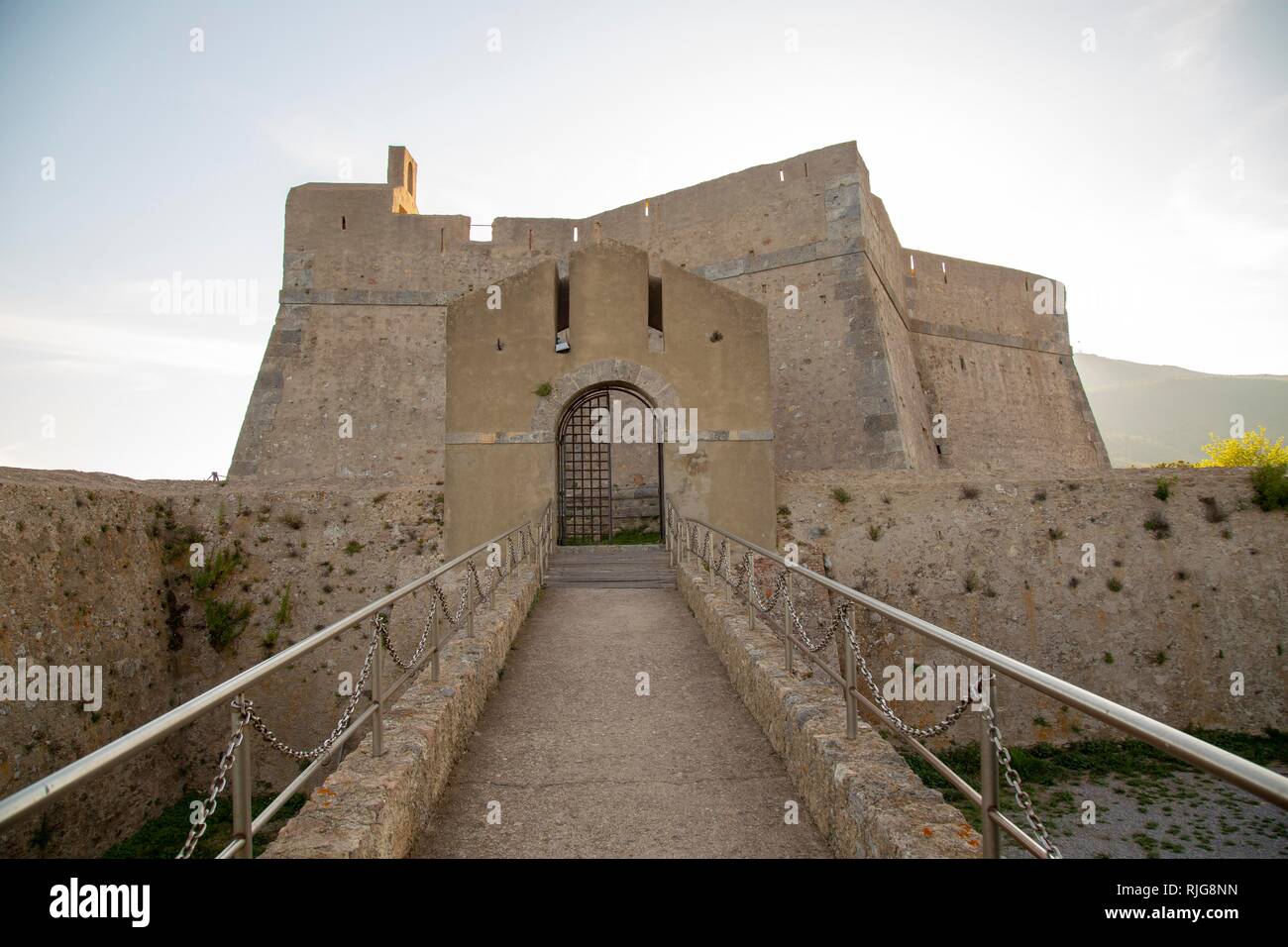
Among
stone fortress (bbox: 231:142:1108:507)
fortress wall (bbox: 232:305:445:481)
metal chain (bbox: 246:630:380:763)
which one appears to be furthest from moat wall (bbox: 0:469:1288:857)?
Answer: metal chain (bbox: 246:630:380:763)

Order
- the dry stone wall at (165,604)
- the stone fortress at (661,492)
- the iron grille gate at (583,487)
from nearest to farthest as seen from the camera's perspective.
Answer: the dry stone wall at (165,604) → the stone fortress at (661,492) → the iron grille gate at (583,487)

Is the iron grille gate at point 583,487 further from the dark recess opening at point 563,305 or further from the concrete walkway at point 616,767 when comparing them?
the concrete walkway at point 616,767

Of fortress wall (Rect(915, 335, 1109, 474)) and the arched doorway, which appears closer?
the arched doorway

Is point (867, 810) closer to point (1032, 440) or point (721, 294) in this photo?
point (721, 294)

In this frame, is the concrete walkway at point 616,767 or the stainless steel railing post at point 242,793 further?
the concrete walkway at point 616,767

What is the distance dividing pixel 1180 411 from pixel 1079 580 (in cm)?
17026

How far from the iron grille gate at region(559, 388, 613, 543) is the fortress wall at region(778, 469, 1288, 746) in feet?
12.7

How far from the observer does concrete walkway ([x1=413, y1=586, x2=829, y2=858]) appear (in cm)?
405

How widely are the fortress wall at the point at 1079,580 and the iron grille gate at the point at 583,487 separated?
12.7 ft

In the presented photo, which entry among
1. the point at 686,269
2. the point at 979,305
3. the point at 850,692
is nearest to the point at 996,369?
the point at 979,305

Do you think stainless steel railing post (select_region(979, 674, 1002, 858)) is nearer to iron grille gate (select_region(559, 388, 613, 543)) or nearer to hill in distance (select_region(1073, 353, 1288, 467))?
iron grille gate (select_region(559, 388, 613, 543))

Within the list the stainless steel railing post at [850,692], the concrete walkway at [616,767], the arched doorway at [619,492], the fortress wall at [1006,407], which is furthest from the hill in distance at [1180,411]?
the stainless steel railing post at [850,692]

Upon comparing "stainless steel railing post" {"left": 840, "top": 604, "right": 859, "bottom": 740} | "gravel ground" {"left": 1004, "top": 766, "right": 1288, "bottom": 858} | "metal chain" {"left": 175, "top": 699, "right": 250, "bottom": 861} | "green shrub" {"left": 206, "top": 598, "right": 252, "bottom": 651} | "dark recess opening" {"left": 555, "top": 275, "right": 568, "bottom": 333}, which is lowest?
"gravel ground" {"left": 1004, "top": 766, "right": 1288, "bottom": 858}

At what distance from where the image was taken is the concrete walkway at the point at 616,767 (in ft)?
13.3
